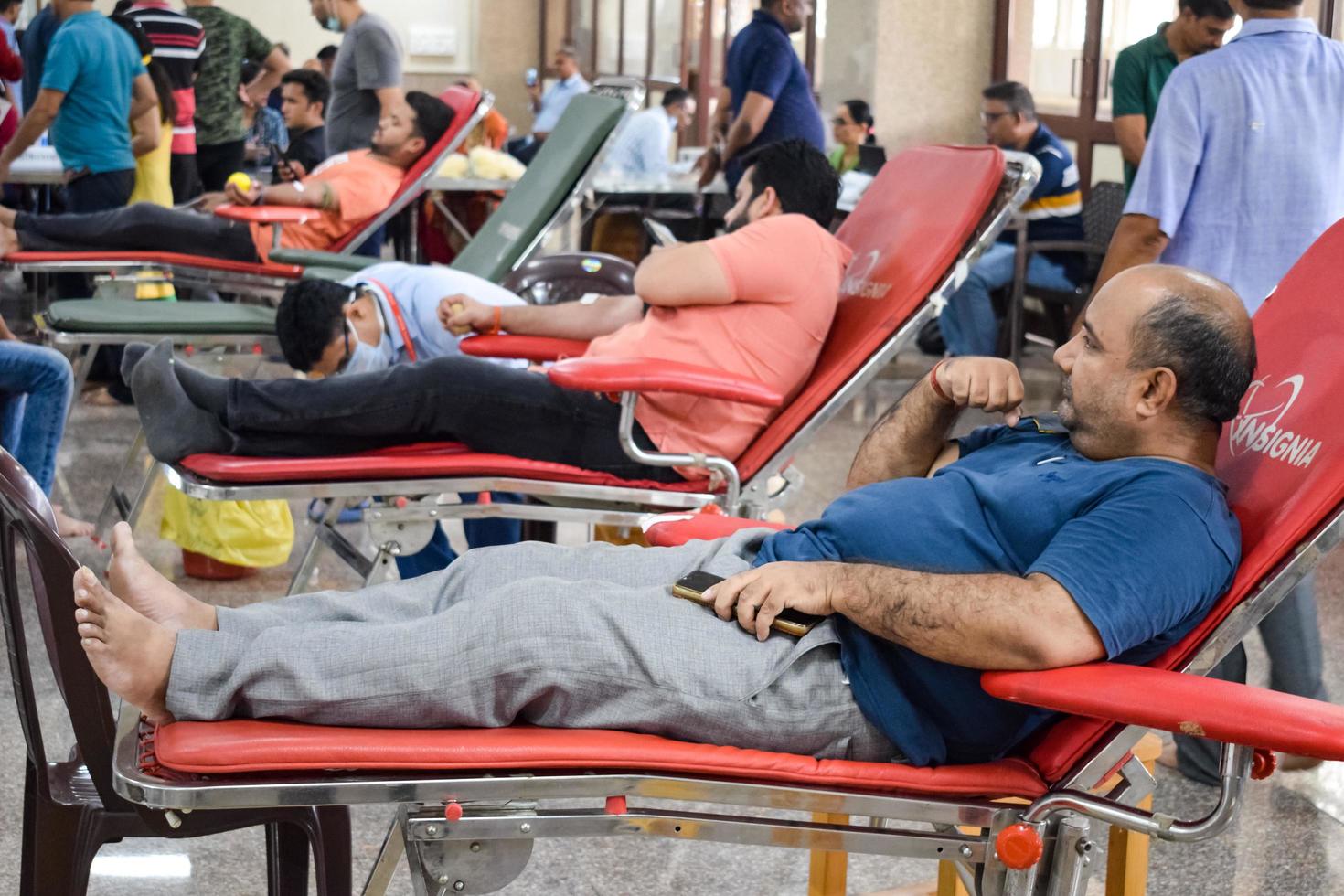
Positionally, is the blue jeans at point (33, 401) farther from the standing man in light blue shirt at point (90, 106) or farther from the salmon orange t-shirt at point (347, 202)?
the standing man in light blue shirt at point (90, 106)

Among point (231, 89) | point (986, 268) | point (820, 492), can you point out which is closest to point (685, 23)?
point (231, 89)

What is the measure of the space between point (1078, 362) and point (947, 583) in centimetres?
34

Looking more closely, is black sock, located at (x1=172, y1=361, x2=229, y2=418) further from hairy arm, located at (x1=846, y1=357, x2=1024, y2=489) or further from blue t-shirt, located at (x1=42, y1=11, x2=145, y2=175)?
A: blue t-shirt, located at (x1=42, y1=11, x2=145, y2=175)

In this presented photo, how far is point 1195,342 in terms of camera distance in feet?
5.24

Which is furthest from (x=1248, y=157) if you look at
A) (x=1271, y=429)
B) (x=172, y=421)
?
(x=172, y=421)

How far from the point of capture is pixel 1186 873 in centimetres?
218

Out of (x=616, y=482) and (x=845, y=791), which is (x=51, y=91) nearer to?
(x=616, y=482)

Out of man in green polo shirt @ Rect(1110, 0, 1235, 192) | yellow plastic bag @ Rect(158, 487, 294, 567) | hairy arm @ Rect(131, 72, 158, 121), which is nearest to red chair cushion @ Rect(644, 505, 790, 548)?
yellow plastic bag @ Rect(158, 487, 294, 567)

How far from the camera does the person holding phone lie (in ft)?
19.9

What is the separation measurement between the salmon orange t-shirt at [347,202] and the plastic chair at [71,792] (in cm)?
313

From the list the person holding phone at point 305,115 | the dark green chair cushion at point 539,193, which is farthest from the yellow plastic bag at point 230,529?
the person holding phone at point 305,115

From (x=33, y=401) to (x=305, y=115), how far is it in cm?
321

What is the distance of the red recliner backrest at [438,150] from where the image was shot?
4641 millimetres

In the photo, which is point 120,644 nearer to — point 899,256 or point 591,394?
point 591,394
